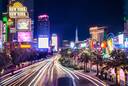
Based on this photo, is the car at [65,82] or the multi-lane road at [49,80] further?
the multi-lane road at [49,80]

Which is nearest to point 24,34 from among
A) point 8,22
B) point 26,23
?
point 26,23

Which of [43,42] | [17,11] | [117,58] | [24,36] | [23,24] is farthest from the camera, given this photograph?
[43,42]

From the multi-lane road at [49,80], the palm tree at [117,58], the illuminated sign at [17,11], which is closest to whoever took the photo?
the palm tree at [117,58]

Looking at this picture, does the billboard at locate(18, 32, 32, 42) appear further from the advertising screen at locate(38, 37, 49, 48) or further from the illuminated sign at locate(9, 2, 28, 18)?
the advertising screen at locate(38, 37, 49, 48)

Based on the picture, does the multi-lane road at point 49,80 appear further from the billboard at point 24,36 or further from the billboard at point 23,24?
the billboard at point 23,24

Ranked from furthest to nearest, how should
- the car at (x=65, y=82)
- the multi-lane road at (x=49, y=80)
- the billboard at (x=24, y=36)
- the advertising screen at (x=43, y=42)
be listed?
the advertising screen at (x=43, y=42)
the billboard at (x=24, y=36)
the multi-lane road at (x=49, y=80)
the car at (x=65, y=82)

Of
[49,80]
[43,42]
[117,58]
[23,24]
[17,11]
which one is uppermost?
[17,11]

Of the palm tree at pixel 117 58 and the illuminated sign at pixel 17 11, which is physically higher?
the illuminated sign at pixel 17 11

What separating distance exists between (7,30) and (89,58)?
256 feet

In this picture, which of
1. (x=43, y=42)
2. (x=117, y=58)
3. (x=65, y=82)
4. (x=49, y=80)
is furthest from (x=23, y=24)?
(x=117, y=58)

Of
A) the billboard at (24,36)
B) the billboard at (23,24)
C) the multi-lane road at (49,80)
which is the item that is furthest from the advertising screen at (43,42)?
the multi-lane road at (49,80)

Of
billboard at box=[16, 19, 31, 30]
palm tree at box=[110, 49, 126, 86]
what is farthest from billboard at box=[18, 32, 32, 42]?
palm tree at box=[110, 49, 126, 86]

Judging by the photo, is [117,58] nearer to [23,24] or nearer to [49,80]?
[49,80]

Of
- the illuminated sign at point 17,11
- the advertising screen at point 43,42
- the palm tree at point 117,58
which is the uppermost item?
the illuminated sign at point 17,11
